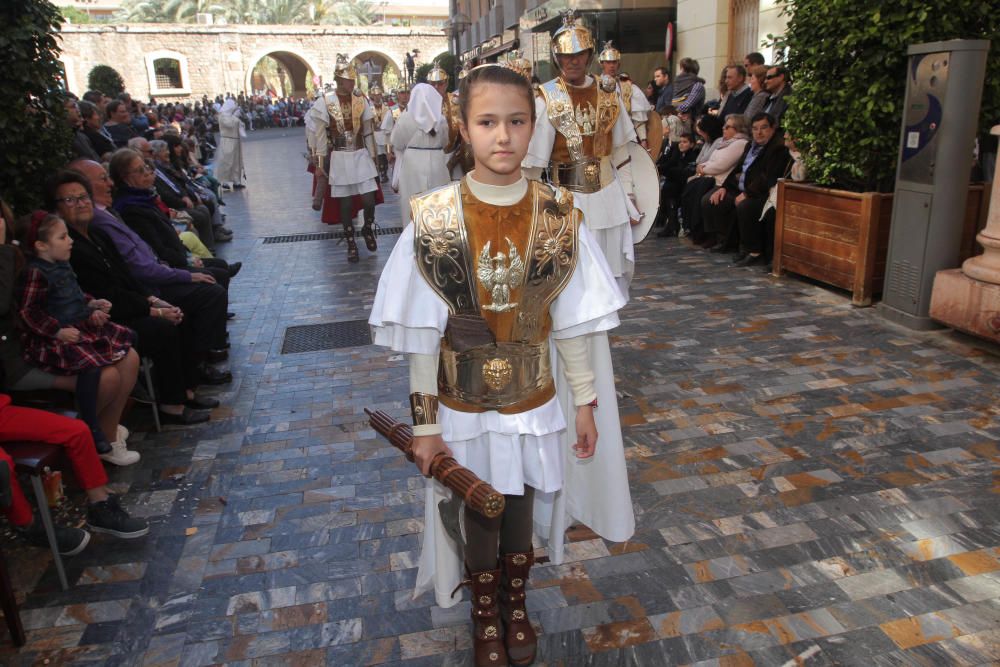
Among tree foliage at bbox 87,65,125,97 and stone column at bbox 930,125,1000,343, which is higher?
tree foliage at bbox 87,65,125,97

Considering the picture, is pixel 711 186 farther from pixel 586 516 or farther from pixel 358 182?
pixel 586 516

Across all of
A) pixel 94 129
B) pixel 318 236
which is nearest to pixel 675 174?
pixel 318 236

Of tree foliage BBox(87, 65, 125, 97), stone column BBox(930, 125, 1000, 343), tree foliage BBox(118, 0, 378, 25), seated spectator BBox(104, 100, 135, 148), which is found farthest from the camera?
tree foliage BBox(118, 0, 378, 25)

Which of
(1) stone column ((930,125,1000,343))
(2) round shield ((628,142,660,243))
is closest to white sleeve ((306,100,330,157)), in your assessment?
(2) round shield ((628,142,660,243))

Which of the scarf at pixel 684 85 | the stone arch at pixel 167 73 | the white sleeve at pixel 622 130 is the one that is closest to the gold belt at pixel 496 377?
the white sleeve at pixel 622 130

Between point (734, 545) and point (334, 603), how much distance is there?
167 cm

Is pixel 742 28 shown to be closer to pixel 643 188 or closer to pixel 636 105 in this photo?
pixel 636 105

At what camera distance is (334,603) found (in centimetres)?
297

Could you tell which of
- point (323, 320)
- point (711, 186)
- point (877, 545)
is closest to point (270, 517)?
point (877, 545)

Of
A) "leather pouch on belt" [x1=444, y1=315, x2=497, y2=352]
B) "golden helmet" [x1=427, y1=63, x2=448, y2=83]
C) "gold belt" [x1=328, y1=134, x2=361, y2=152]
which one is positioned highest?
"golden helmet" [x1=427, y1=63, x2=448, y2=83]

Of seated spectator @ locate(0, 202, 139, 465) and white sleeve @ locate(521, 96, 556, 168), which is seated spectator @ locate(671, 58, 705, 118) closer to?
white sleeve @ locate(521, 96, 556, 168)

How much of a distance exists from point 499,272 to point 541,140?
88.3 inches

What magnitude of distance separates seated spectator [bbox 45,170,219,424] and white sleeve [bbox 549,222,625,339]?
128 inches

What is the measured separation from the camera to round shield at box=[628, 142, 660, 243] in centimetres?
475
